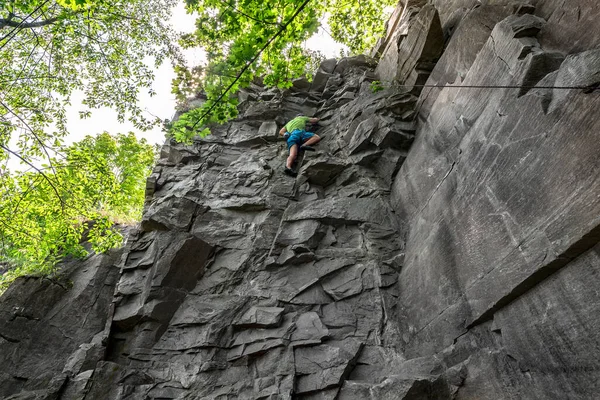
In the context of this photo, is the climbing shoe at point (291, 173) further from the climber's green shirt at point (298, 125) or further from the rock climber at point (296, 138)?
the climber's green shirt at point (298, 125)

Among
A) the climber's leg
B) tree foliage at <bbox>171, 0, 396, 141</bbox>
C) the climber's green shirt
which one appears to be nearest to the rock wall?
the climber's leg

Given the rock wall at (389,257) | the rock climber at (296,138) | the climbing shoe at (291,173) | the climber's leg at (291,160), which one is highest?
the rock climber at (296,138)

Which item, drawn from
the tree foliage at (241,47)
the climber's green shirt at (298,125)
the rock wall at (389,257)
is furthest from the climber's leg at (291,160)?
the tree foliage at (241,47)

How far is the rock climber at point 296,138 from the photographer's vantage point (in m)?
10.1

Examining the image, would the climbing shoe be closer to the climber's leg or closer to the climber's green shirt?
the climber's leg

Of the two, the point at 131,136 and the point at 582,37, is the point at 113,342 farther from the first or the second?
the point at 131,136

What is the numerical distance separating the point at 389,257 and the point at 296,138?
204 inches

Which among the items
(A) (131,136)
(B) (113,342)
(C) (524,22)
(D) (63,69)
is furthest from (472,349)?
(A) (131,136)

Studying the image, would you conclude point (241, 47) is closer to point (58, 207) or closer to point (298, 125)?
point (298, 125)

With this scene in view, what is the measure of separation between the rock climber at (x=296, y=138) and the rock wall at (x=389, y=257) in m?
0.38

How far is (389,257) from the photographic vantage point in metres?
7.11

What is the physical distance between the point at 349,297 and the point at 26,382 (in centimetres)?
698

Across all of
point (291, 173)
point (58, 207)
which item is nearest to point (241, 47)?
point (291, 173)

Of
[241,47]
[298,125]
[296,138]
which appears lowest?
[241,47]
